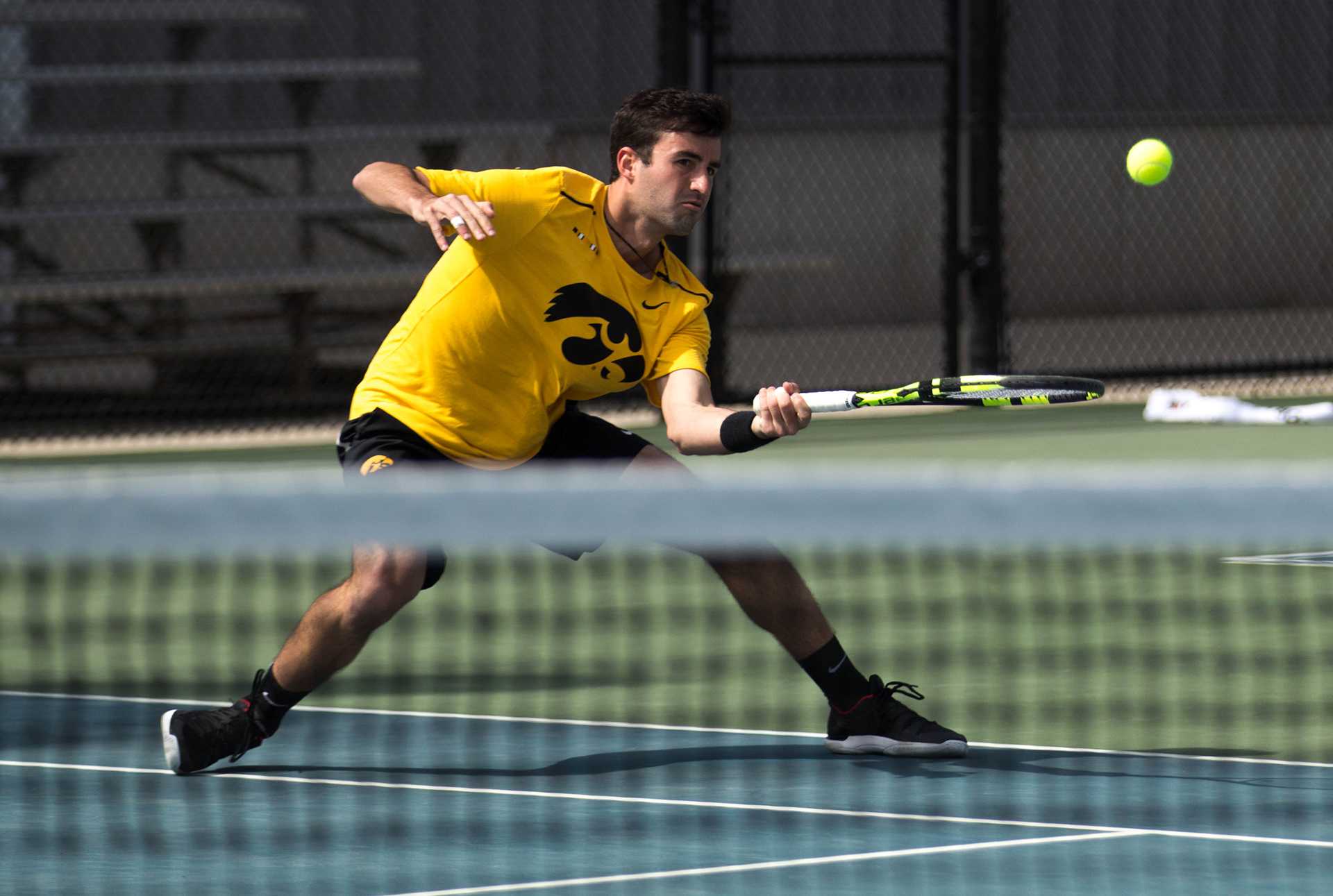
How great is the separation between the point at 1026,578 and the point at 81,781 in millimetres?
3060

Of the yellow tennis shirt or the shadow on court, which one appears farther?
the yellow tennis shirt

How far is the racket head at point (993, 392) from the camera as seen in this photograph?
431 centimetres

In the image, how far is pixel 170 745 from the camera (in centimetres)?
471

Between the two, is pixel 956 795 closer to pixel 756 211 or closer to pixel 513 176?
pixel 513 176

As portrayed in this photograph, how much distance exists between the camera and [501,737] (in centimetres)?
508

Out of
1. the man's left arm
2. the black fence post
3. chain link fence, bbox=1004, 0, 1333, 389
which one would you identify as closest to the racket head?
the man's left arm

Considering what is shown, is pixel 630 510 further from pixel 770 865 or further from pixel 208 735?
pixel 208 735

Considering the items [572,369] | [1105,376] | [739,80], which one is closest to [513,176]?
[572,369]

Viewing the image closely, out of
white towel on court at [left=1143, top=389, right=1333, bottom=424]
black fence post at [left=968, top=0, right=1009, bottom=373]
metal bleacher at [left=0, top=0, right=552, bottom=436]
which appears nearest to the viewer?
white towel on court at [left=1143, top=389, right=1333, bottom=424]

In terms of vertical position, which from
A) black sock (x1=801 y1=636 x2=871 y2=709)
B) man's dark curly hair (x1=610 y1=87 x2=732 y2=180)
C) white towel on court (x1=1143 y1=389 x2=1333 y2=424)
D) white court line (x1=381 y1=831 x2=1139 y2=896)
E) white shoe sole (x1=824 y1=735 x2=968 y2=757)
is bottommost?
white court line (x1=381 y1=831 x2=1139 y2=896)

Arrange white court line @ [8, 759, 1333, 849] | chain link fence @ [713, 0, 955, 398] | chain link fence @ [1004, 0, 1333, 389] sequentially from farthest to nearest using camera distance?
chain link fence @ [1004, 0, 1333, 389] < chain link fence @ [713, 0, 955, 398] < white court line @ [8, 759, 1333, 849]

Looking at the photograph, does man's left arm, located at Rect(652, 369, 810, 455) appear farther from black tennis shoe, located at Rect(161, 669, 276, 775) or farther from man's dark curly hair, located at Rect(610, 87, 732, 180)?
black tennis shoe, located at Rect(161, 669, 276, 775)

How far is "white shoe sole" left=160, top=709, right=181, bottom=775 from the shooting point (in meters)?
4.69

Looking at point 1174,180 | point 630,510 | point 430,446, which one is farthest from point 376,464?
point 1174,180
